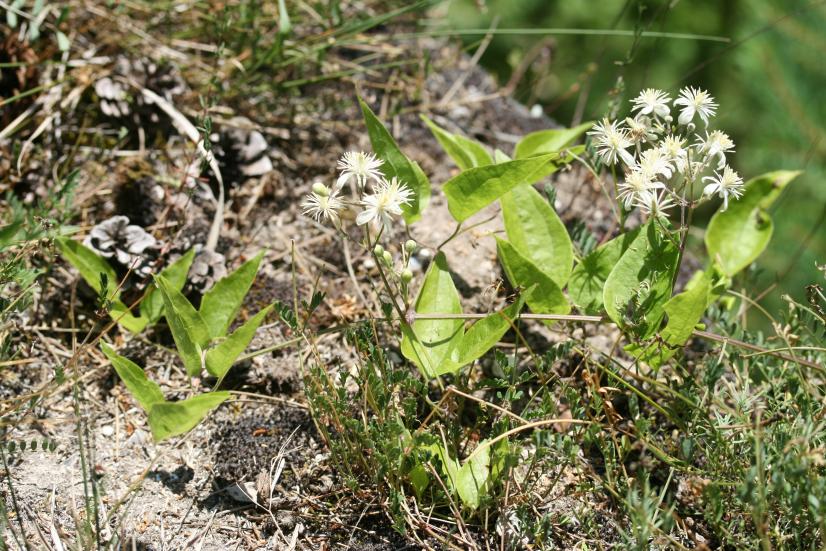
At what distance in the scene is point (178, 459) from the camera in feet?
4.53

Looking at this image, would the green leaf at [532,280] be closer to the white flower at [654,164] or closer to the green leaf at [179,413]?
the white flower at [654,164]

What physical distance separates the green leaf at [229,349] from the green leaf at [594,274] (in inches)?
23.7

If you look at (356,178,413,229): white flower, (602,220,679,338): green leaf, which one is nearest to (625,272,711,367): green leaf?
(602,220,679,338): green leaf

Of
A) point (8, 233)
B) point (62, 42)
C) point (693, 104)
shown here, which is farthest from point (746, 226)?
point (62, 42)

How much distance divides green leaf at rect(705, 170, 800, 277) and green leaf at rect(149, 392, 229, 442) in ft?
3.69

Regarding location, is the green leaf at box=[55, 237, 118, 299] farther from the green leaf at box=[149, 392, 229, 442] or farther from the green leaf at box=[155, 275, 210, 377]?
the green leaf at box=[149, 392, 229, 442]

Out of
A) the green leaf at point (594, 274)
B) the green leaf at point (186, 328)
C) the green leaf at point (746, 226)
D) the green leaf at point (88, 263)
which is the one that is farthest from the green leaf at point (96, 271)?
the green leaf at point (746, 226)

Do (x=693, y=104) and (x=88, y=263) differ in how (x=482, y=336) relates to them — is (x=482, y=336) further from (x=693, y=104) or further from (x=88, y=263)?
(x=88, y=263)

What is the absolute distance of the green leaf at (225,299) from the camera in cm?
145

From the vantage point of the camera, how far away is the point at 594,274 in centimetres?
148

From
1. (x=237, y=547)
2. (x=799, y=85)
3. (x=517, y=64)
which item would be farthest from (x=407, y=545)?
(x=799, y=85)

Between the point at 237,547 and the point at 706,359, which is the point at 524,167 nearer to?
the point at 706,359

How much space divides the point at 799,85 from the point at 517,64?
0.97 m

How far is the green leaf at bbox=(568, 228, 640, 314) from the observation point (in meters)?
1.46
